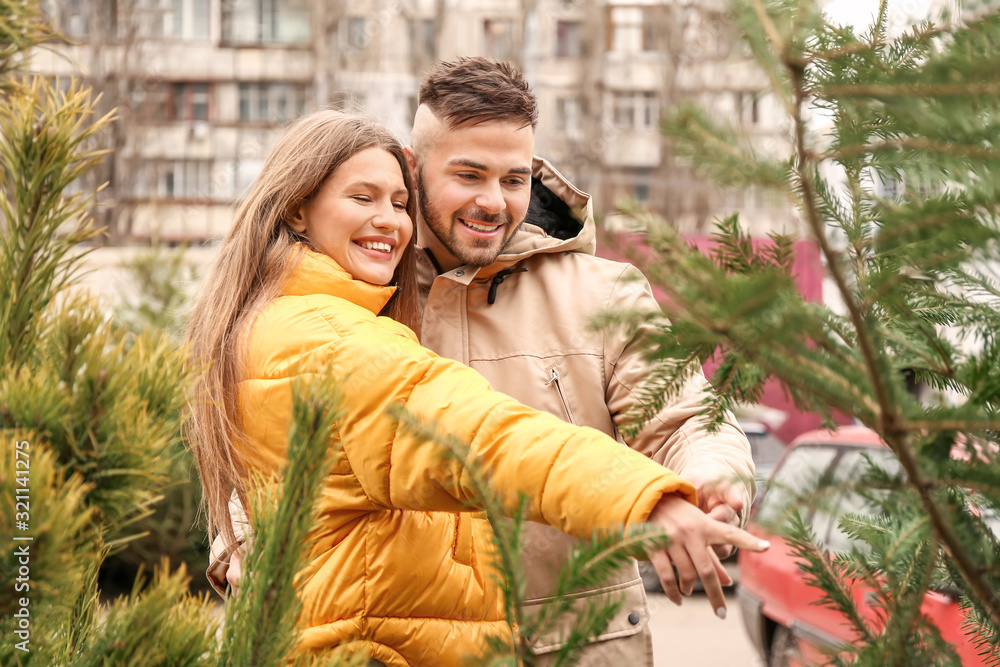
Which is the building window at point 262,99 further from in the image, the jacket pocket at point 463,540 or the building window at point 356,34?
the jacket pocket at point 463,540

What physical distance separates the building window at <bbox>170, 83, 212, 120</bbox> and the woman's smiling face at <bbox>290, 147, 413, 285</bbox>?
2758 centimetres

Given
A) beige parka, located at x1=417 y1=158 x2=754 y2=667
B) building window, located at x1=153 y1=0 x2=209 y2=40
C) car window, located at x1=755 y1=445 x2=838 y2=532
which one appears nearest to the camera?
car window, located at x1=755 y1=445 x2=838 y2=532

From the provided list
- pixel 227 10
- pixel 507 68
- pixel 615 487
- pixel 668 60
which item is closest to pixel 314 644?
pixel 615 487

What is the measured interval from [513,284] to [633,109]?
26.4m

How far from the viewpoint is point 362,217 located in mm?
2002

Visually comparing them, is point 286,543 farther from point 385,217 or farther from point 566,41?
point 566,41

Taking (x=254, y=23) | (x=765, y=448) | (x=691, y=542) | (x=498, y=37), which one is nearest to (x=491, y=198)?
(x=691, y=542)

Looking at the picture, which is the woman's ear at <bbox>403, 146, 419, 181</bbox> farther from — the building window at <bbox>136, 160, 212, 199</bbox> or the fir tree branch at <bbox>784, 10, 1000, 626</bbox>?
the building window at <bbox>136, 160, 212, 199</bbox>

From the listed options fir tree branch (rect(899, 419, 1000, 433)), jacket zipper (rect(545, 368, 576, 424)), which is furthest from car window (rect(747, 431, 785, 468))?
fir tree branch (rect(899, 419, 1000, 433))

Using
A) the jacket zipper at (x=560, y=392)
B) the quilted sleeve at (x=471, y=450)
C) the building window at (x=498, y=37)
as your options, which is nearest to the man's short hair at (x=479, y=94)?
the jacket zipper at (x=560, y=392)

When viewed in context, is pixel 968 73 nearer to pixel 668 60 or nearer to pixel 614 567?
pixel 614 567

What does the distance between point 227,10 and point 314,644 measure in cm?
2836

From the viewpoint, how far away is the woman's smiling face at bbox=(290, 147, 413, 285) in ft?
6.44

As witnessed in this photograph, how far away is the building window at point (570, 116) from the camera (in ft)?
77.6
